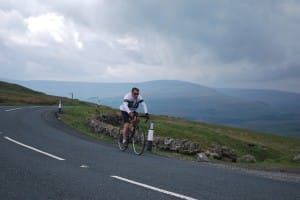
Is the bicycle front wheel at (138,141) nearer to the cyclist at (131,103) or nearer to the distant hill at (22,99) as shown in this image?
the cyclist at (131,103)

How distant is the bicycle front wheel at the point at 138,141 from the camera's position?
15458 mm

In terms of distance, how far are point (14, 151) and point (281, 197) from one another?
9104 millimetres

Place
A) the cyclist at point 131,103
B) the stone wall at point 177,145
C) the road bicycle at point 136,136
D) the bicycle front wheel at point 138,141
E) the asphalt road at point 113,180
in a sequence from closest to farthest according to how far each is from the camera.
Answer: the asphalt road at point 113,180 < the cyclist at point 131,103 < the bicycle front wheel at point 138,141 < the road bicycle at point 136,136 < the stone wall at point 177,145

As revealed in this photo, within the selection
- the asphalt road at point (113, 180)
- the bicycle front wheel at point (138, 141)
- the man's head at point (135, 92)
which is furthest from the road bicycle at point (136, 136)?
the asphalt road at point (113, 180)

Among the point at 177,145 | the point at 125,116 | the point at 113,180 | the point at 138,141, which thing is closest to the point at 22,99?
the point at 177,145

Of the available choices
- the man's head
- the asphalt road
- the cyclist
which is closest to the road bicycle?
the cyclist

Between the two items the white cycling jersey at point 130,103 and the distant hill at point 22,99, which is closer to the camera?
the white cycling jersey at point 130,103

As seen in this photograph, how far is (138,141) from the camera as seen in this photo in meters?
15.9

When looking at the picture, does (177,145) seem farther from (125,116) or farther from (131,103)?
(131,103)

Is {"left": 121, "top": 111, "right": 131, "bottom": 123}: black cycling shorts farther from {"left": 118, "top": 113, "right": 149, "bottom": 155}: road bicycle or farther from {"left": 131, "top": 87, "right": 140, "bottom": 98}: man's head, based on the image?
{"left": 131, "top": 87, "right": 140, "bottom": 98}: man's head

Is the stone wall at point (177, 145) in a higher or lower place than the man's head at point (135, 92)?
lower

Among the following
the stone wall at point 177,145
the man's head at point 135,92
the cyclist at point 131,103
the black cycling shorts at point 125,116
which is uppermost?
the man's head at point 135,92

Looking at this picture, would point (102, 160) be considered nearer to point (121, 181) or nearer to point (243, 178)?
point (121, 181)

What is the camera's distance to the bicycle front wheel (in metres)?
15.5
